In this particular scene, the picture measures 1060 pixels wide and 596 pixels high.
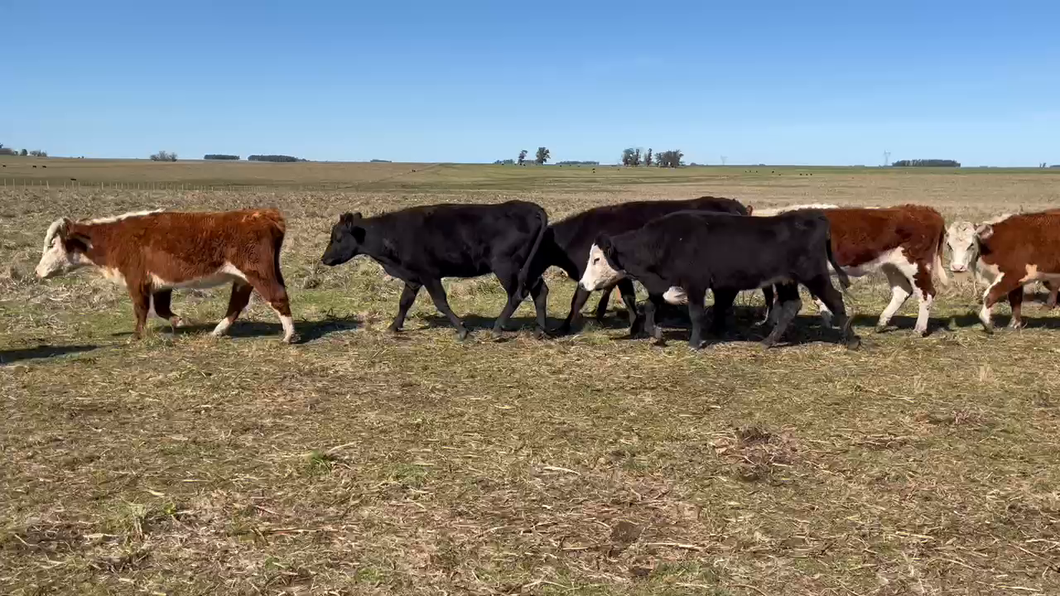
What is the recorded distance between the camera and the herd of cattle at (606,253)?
30.6 ft

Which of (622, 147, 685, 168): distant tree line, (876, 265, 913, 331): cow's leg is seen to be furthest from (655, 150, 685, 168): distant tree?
(876, 265, 913, 331): cow's leg

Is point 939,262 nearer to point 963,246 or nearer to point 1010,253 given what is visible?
point 963,246

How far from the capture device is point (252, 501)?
5008 mm

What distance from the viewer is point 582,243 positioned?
10.9m

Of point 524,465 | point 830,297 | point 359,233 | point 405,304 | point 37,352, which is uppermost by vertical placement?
point 359,233

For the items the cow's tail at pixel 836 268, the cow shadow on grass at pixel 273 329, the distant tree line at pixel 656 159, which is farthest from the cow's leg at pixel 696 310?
the distant tree line at pixel 656 159

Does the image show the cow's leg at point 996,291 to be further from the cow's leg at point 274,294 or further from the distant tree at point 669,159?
the distant tree at point 669,159

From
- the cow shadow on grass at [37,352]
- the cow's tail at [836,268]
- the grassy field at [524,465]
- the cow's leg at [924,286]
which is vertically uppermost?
the cow's tail at [836,268]

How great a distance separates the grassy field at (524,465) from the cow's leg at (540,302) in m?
0.37

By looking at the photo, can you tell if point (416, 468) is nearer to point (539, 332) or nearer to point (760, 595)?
point (760, 595)

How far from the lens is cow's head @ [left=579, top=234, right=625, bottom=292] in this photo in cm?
984

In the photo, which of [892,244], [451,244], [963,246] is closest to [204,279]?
[451,244]

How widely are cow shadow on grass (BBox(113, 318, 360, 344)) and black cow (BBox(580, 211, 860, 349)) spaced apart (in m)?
3.81

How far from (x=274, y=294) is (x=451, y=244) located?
2260mm
